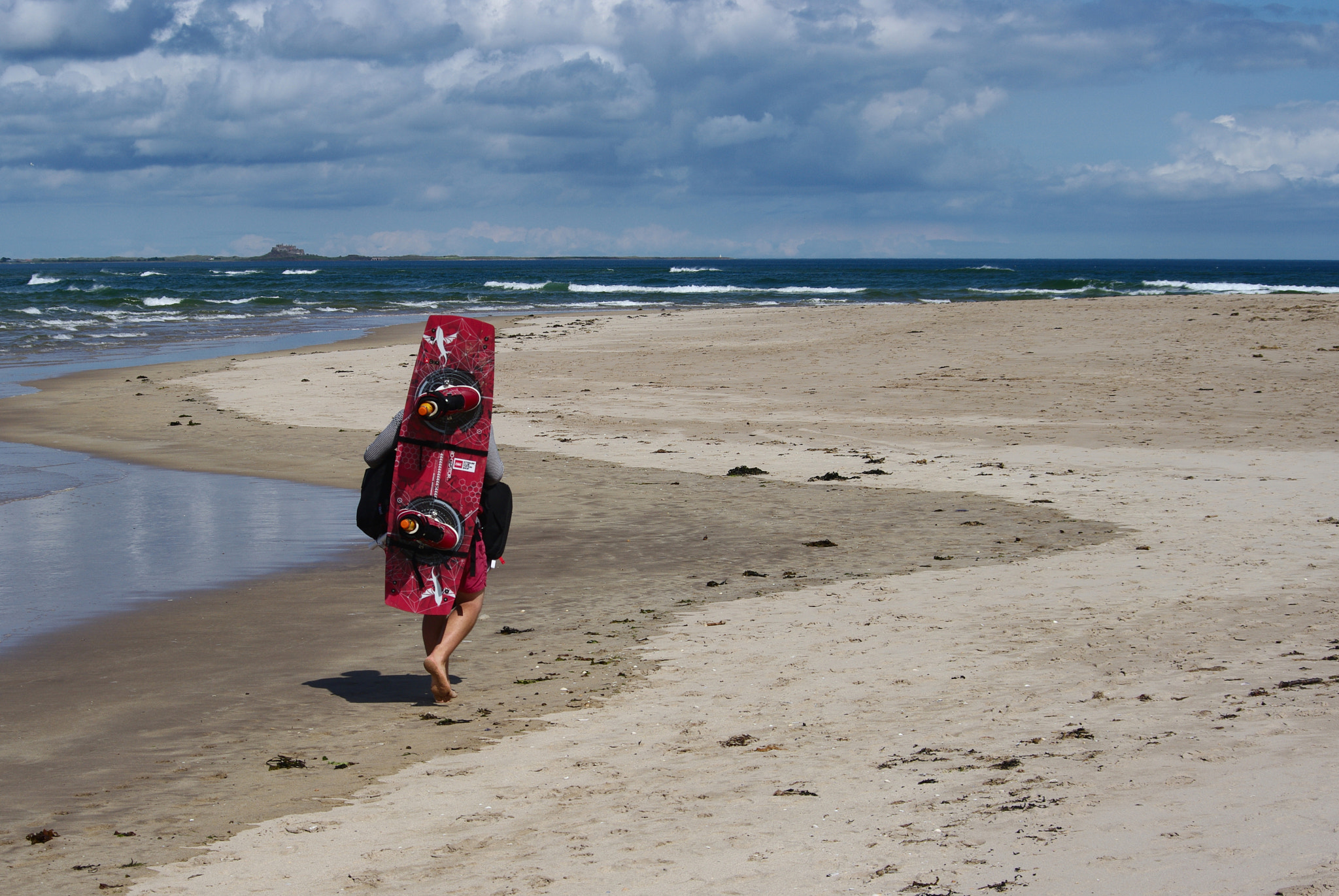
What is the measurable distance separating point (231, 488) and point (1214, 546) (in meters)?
8.46

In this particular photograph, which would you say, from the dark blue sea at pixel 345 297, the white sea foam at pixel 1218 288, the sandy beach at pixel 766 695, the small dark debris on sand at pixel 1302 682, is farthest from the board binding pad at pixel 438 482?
the white sea foam at pixel 1218 288

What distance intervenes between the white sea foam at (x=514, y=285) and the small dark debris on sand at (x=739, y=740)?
6033cm

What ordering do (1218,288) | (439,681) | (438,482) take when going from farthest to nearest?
(1218,288) < (438,482) < (439,681)

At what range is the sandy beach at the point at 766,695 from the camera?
355cm

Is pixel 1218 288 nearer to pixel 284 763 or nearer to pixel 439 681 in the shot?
pixel 439 681

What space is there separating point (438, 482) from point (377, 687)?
3.59 ft

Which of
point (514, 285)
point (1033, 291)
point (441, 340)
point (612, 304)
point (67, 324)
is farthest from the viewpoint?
point (514, 285)

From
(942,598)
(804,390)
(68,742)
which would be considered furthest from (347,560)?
(804,390)

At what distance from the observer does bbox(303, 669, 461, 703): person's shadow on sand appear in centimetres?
559

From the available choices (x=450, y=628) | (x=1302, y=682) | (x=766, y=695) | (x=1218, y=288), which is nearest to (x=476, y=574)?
(x=450, y=628)

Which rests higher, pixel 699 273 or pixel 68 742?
pixel 699 273

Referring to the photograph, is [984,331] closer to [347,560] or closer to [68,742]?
[347,560]

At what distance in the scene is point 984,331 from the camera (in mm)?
22922

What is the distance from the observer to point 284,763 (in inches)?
183
